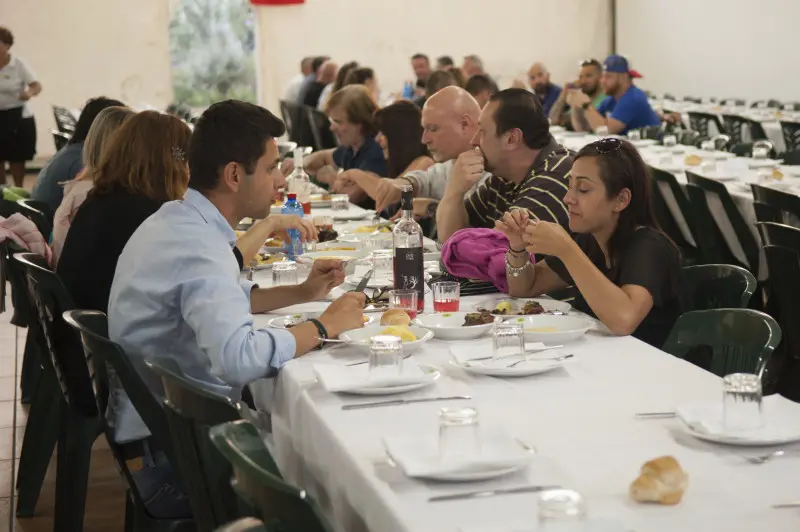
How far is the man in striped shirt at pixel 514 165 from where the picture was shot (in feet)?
12.0

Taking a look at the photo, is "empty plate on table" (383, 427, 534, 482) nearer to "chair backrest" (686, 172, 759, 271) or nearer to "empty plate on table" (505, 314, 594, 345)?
"empty plate on table" (505, 314, 594, 345)

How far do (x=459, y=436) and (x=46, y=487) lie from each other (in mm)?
2735

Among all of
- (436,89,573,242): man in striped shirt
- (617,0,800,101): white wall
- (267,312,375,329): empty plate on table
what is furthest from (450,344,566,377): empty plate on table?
(617,0,800,101): white wall

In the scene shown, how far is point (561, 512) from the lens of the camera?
60.7 inches

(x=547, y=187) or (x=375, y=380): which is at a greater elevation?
(x=547, y=187)

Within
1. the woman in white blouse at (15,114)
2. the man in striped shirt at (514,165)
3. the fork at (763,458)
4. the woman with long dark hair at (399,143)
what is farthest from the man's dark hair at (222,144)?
the woman in white blouse at (15,114)

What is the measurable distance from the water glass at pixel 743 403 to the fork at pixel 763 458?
6 cm

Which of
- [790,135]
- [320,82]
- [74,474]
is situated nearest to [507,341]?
[74,474]

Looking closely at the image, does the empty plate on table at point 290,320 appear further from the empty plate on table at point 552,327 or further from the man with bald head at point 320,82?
the man with bald head at point 320,82

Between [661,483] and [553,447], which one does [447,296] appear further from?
[661,483]

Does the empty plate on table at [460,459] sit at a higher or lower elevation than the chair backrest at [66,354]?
higher

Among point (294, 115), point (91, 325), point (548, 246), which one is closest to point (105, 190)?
point (91, 325)

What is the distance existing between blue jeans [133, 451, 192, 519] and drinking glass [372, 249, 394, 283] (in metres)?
1.06

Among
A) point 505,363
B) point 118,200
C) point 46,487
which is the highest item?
point 118,200
